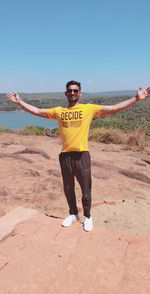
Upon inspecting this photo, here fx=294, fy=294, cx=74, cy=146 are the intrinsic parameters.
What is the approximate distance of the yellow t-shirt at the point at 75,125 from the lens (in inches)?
113

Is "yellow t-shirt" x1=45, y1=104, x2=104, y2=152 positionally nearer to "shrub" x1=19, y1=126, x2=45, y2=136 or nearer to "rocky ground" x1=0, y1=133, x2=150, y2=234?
"rocky ground" x1=0, y1=133, x2=150, y2=234

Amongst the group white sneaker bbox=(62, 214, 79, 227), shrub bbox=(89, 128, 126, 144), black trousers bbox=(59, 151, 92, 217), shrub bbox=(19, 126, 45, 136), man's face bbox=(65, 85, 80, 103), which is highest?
man's face bbox=(65, 85, 80, 103)

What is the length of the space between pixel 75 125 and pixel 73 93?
0.31 metres

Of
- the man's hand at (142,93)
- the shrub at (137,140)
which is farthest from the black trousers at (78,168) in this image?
the shrub at (137,140)

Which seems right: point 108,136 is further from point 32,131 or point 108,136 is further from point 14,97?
point 14,97

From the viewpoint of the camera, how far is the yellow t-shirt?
9.38 ft

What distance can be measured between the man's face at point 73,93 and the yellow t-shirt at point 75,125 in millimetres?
70

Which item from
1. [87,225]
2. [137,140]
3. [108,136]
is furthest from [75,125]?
[108,136]

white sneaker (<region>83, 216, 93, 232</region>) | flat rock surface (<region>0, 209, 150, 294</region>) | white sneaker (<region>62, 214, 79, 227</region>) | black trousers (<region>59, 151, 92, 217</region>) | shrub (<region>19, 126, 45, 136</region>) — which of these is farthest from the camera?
shrub (<region>19, 126, 45, 136</region>)

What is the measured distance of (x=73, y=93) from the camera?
2.86 metres

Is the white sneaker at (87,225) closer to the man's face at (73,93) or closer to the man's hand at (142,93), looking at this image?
the man's face at (73,93)

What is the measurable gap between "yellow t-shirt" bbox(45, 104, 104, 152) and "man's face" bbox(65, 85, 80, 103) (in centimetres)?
7

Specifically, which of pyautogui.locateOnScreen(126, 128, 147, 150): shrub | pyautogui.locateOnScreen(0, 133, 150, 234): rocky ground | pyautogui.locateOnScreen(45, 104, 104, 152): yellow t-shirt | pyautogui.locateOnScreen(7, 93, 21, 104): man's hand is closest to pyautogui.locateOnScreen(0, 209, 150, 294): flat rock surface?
pyautogui.locateOnScreen(0, 133, 150, 234): rocky ground

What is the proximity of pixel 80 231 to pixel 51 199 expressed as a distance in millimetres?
1974
